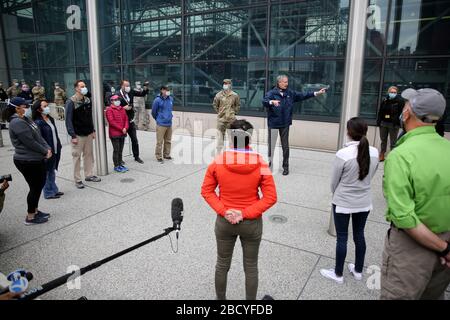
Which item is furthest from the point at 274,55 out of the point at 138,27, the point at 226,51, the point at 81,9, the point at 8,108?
the point at 81,9

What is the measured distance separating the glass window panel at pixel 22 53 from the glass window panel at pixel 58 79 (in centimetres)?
123

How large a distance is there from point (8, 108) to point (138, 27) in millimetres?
10233

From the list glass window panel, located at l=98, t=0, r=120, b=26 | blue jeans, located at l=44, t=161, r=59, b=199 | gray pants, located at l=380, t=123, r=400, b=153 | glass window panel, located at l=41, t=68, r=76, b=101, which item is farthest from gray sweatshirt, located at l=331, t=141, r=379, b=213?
glass window panel, located at l=41, t=68, r=76, b=101

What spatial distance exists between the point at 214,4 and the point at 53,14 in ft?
34.9

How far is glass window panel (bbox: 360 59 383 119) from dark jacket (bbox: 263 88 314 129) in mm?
3369

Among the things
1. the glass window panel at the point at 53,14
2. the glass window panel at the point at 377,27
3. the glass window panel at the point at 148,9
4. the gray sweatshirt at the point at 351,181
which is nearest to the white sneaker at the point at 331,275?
the gray sweatshirt at the point at 351,181

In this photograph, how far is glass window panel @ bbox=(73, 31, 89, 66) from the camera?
1611 centimetres

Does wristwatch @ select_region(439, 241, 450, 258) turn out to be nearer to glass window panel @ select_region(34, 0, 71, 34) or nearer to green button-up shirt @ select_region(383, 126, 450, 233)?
green button-up shirt @ select_region(383, 126, 450, 233)

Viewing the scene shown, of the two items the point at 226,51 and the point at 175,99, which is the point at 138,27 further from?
the point at 226,51

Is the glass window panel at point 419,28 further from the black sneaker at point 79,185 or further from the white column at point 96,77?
the black sneaker at point 79,185

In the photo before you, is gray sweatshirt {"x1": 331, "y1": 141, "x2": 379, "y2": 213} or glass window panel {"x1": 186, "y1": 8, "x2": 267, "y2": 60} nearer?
gray sweatshirt {"x1": 331, "y1": 141, "x2": 379, "y2": 213}

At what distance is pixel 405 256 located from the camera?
1.93 metres

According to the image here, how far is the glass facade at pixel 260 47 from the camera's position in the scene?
848cm

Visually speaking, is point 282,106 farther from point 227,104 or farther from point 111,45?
point 111,45
